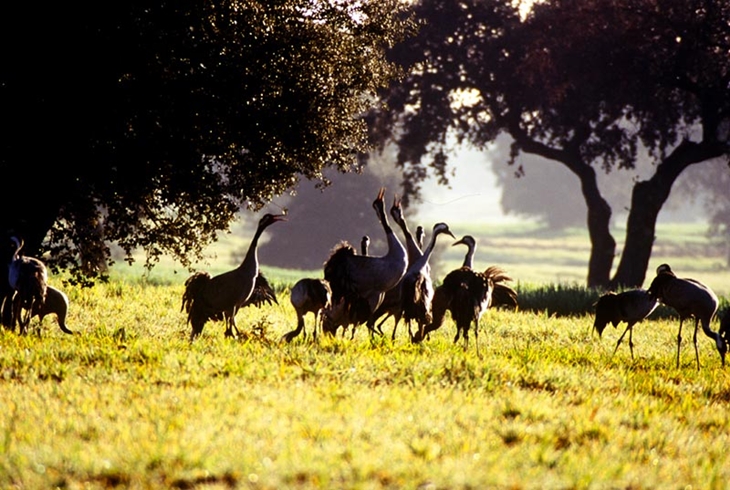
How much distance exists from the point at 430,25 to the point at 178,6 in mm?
19700

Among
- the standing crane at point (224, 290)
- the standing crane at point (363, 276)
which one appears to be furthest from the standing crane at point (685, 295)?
the standing crane at point (224, 290)

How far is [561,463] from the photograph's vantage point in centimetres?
779

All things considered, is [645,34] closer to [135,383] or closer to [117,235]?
[117,235]

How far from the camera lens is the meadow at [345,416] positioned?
23.2 feet

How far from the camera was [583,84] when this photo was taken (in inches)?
1294

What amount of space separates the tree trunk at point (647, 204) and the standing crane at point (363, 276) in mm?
19605

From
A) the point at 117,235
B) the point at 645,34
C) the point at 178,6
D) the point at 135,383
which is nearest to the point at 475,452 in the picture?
the point at 135,383

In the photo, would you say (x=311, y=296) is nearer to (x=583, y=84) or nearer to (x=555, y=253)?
(x=583, y=84)

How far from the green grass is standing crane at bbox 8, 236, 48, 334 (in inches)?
42.9

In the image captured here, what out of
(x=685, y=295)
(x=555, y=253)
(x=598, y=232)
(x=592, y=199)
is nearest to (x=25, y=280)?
(x=685, y=295)

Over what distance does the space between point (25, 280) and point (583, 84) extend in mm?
23503

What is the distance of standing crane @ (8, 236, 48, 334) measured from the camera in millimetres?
13883

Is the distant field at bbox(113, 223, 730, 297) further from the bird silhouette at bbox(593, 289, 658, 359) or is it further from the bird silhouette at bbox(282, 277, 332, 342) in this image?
the bird silhouette at bbox(282, 277, 332, 342)

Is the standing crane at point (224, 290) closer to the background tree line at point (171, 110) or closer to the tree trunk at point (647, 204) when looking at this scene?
the background tree line at point (171, 110)
